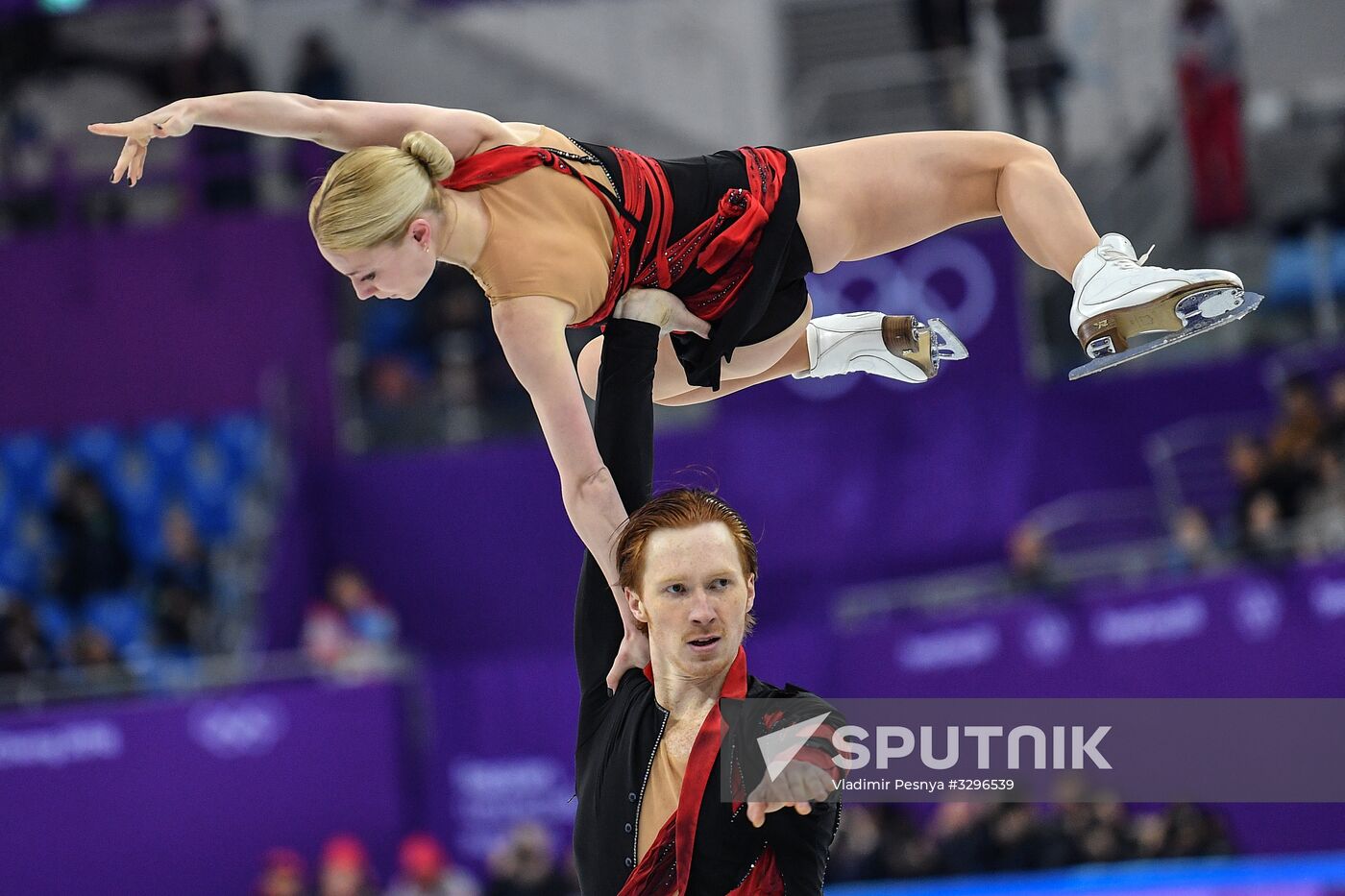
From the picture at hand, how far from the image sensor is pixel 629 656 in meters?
3.36

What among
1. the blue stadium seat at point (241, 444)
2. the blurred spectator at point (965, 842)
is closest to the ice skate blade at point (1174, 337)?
the blurred spectator at point (965, 842)

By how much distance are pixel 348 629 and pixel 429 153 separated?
7513 mm

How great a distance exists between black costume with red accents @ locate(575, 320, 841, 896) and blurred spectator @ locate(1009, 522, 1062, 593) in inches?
271

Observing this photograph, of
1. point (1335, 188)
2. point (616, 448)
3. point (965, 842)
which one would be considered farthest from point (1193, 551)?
point (616, 448)

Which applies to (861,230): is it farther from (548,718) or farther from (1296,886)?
(548,718)

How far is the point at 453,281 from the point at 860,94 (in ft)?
9.77

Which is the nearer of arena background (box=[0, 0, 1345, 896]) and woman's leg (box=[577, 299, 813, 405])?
woman's leg (box=[577, 299, 813, 405])

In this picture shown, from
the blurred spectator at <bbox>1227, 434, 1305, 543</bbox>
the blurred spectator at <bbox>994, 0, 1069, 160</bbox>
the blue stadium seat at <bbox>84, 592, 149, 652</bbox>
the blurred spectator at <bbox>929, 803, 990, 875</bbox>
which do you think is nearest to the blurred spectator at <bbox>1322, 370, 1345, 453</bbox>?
→ the blurred spectator at <bbox>1227, 434, 1305, 543</bbox>

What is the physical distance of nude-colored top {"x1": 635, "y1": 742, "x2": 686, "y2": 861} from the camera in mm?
3111

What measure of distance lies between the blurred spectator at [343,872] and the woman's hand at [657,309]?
5992 mm

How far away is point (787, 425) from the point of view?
1087cm

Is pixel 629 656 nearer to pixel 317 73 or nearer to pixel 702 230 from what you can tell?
pixel 702 230

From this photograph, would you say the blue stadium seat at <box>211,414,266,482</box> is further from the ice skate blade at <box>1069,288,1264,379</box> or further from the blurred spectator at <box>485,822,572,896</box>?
the ice skate blade at <box>1069,288,1264,379</box>

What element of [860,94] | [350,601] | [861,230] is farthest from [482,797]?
[861,230]
